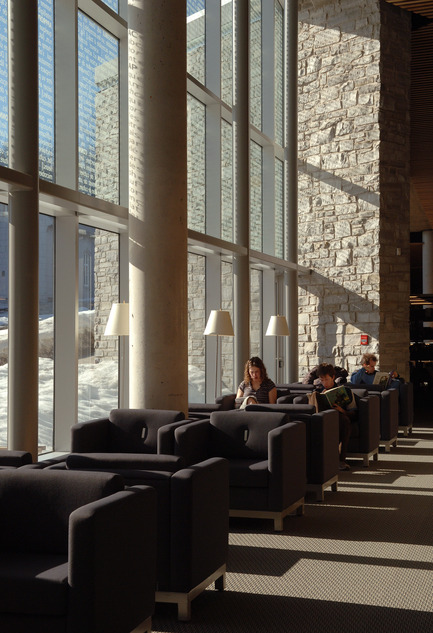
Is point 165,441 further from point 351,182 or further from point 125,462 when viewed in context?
point 351,182

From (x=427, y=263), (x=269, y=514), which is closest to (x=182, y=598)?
(x=269, y=514)

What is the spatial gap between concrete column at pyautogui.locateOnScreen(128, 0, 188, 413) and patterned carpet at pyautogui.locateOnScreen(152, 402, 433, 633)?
1.72 metres

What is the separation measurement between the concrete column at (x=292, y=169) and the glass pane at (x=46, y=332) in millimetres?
7511

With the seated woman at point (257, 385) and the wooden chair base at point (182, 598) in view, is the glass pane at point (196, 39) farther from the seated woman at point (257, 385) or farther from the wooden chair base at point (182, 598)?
the wooden chair base at point (182, 598)

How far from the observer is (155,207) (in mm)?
7066

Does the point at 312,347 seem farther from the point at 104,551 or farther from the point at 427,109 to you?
the point at 104,551

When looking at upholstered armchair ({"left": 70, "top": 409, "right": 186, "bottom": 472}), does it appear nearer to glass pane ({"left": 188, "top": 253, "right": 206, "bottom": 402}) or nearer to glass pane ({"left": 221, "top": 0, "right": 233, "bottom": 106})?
glass pane ({"left": 188, "top": 253, "right": 206, "bottom": 402})

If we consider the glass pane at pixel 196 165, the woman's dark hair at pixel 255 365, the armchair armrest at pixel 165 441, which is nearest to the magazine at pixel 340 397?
the woman's dark hair at pixel 255 365

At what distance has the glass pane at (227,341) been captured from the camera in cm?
1217

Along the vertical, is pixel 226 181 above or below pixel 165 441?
above

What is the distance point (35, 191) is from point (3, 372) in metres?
1.81

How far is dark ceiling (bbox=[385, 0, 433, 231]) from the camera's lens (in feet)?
48.5

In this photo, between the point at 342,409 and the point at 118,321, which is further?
the point at 342,409

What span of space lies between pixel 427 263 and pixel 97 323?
78.4 ft
